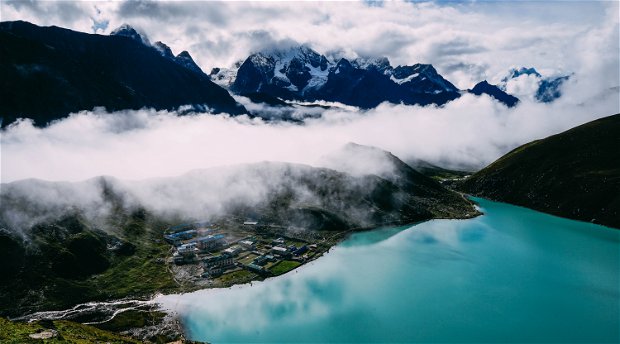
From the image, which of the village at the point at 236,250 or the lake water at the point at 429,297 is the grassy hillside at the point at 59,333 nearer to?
the lake water at the point at 429,297

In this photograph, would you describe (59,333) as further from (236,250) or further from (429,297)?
(429,297)

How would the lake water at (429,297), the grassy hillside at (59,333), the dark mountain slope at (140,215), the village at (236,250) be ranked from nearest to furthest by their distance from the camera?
the grassy hillside at (59,333)
the lake water at (429,297)
the dark mountain slope at (140,215)
the village at (236,250)

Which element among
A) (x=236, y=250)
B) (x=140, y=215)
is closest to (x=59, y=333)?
(x=236, y=250)

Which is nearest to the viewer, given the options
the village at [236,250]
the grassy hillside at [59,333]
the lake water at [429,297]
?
the grassy hillside at [59,333]

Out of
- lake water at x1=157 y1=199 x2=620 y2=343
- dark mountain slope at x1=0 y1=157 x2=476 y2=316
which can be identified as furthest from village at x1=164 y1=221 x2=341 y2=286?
lake water at x1=157 y1=199 x2=620 y2=343

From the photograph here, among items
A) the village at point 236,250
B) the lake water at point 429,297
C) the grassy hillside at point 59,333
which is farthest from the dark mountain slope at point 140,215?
A: the lake water at point 429,297

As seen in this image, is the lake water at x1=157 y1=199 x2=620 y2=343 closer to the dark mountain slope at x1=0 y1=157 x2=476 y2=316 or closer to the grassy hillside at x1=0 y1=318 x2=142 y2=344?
the grassy hillside at x1=0 y1=318 x2=142 y2=344

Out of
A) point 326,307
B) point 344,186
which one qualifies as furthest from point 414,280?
point 344,186
